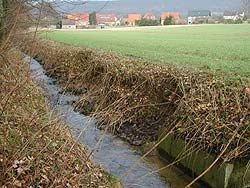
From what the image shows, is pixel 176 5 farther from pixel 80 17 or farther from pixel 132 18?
pixel 80 17

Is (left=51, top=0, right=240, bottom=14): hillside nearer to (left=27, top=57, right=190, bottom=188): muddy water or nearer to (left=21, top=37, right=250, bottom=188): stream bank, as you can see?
(left=21, top=37, right=250, bottom=188): stream bank

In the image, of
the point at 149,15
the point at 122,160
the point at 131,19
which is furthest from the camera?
the point at 149,15

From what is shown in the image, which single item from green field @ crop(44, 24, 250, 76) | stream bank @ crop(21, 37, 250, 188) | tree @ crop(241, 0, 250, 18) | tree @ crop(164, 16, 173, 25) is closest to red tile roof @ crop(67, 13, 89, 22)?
stream bank @ crop(21, 37, 250, 188)

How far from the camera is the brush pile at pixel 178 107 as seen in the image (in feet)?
28.7

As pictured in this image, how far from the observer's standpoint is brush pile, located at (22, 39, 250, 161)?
8.76 metres

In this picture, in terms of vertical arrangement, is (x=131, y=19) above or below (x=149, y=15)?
below

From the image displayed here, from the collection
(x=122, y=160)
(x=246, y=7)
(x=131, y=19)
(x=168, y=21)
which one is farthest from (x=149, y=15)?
(x=122, y=160)

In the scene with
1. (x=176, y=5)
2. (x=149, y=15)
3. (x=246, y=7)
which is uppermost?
(x=176, y=5)

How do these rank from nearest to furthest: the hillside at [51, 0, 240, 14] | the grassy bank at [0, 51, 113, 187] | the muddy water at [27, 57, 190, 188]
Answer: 1. the grassy bank at [0, 51, 113, 187]
2. the muddy water at [27, 57, 190, 188]
3. the hillside at [51, 0, 240, 14]

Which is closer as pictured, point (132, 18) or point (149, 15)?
point (132, 18)

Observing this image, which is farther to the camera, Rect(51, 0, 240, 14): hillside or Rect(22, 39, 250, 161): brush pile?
Rect(51, 0, 240, 14): hillside

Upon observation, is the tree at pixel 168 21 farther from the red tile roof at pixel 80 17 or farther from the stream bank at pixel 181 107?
the red tile roof at pixel 80 17

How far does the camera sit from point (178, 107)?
1172 cm

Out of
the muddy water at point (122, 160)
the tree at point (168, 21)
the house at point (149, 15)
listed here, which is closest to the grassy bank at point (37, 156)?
the muddy water at point (122, 160)
